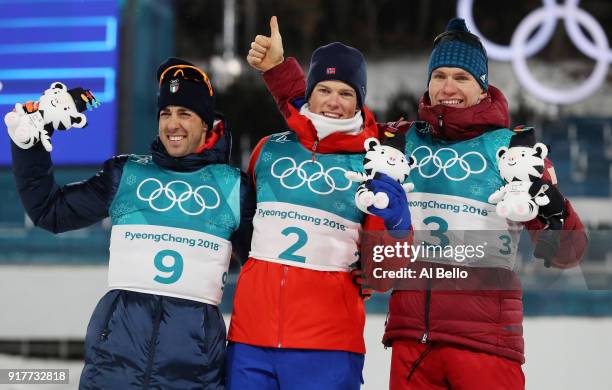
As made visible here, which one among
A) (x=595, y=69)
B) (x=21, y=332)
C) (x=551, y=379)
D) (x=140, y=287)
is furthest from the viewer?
(x=595, y=69)

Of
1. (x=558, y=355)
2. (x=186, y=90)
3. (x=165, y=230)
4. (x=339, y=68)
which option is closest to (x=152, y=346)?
(x=165, y=230)

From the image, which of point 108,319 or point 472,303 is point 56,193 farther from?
point 472,303

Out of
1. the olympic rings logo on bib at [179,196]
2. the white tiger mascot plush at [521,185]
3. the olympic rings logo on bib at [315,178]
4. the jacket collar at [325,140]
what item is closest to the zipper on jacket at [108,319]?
the olympic rings logo on bib at [179,196]

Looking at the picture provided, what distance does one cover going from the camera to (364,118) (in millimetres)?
2709

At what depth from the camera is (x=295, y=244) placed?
99.8 inches

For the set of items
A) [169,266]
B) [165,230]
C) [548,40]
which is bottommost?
[169,266]

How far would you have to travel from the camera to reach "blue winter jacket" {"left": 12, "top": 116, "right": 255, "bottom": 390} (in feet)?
7.98

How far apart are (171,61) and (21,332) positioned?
71.9 inches

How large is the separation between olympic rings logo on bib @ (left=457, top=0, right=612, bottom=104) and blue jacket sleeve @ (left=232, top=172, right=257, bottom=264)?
19.5 feet

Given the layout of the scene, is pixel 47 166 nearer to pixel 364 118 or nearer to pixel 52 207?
pixel 52 207

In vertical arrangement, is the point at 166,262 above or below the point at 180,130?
below

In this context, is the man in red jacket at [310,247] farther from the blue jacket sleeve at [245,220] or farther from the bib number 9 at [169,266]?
the bib number 9 at [169,266]

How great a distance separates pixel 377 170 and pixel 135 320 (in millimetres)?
782

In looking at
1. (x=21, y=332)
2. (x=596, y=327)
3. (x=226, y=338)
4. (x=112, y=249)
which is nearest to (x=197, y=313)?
(x=226, y=338)
